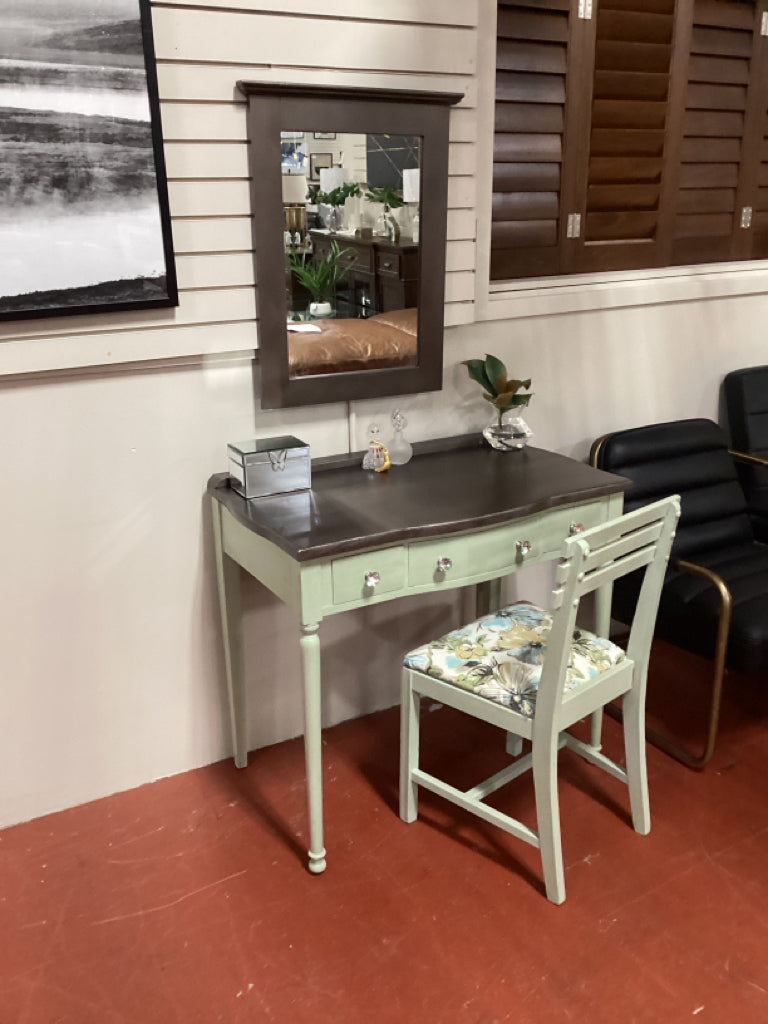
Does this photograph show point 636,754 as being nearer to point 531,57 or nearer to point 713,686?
point 713,686

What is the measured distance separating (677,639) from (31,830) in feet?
5.80

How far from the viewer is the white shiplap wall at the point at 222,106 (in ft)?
6.35

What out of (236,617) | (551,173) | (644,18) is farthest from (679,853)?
(644,18)

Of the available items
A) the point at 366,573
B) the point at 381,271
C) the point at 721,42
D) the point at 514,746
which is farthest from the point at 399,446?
the point at 721,42

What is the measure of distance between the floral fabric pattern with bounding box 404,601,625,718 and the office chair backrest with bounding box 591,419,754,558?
69 centimetres

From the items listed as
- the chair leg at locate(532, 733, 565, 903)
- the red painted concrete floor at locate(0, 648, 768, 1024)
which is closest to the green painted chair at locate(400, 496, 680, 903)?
the chair leg at locate(532, 733, 565, 903)

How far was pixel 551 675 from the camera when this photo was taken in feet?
5.93

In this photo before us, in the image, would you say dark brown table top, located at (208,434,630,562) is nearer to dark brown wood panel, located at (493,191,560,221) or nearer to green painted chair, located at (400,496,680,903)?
green painted chair, located at (400,496,680,903)

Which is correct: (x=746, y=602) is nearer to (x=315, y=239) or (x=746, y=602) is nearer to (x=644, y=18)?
(x=315, y=239)

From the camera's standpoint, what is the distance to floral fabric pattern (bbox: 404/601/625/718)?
1936mm

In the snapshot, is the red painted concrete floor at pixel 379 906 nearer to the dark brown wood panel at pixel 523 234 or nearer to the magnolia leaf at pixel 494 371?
the magnolia leaf at pixel 494 371

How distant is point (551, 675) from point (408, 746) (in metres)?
0.49

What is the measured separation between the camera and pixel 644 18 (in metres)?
2.61

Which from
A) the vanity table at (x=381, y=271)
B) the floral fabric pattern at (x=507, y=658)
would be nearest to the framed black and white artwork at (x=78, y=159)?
the vanity table at (x=381, y=271)
